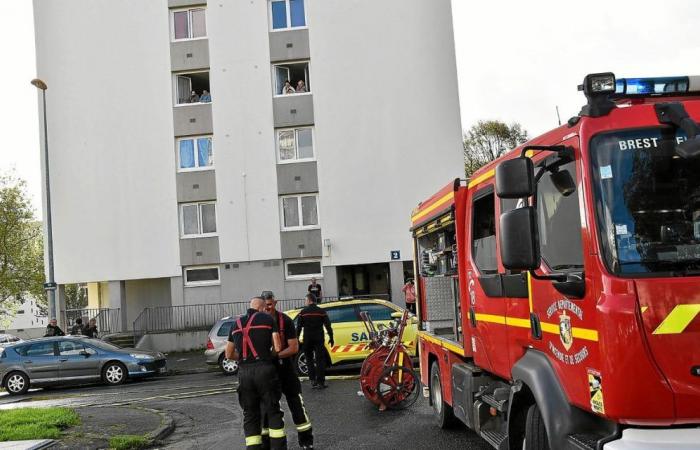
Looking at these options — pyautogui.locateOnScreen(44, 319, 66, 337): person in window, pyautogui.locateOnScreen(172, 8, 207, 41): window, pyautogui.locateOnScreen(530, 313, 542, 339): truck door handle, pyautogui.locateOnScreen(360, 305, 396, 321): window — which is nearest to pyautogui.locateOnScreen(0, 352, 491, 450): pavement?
pyautogui.locateOnScreen(360, 305, 396, 321): window

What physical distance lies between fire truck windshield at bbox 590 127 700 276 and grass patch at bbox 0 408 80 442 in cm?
822

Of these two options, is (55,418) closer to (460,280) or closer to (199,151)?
(460,280)

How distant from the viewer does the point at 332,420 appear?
9992 mm

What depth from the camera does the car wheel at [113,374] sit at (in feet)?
60.8

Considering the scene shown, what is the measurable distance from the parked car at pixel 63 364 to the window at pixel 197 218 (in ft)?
28.8

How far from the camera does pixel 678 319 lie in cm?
374

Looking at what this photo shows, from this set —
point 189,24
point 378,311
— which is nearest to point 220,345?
point 378,311

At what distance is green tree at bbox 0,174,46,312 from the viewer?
1706 inches

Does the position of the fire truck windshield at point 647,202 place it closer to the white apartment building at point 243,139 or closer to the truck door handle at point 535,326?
the truck door handle at point 535,326

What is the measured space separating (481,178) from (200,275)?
2185 cm

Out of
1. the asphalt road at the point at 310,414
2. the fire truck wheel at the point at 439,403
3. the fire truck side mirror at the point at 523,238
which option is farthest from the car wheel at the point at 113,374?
the fire truck side mirror at the point at 523,238

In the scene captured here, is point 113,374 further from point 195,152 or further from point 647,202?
point 647,202

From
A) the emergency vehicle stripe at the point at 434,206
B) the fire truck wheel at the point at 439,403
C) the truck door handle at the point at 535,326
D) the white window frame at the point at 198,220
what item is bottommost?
the fire truck wheel at the point at 439,403

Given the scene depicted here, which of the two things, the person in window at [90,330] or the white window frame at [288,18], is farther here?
the white window frame at [288,18]
